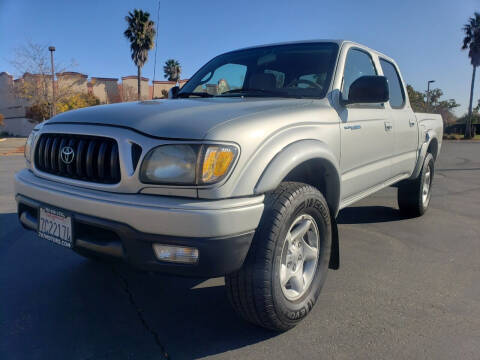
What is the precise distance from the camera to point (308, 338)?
223 centimetres

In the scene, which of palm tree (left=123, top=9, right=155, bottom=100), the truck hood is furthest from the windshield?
palm tree (left=123, top=9, right=155, bottom=100)

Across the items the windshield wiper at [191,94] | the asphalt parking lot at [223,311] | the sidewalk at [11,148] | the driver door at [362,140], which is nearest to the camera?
the asphalt parking lot at [223,311]

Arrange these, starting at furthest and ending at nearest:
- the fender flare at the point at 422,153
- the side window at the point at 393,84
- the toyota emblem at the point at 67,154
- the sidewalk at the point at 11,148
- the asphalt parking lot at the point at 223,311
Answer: the sidewalk at the point at 11,148 < the fender flare at the point at 422,153 < the side window at the point at 393,84 < the toyota emblem at the point at 67,154 < the asphalt parking lot at the point at 223,311

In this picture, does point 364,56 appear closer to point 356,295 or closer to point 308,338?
point 356,295

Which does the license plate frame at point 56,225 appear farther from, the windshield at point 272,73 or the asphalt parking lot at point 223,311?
the windshield at point 272,73

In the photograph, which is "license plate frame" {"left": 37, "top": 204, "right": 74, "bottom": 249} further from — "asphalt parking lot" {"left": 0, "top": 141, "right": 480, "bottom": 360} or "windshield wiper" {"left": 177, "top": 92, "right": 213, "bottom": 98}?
"windshield wiper" {"left": 177, "top": 92, "right": 213, "bottom": 98}

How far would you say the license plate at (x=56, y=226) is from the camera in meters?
2.12

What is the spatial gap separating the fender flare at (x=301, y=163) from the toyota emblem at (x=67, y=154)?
1107 millimetres

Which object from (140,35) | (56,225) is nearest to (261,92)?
(56,225)

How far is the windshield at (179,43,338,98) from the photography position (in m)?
3.06

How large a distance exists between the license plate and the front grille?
228 mm

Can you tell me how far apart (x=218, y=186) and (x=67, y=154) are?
1.00m

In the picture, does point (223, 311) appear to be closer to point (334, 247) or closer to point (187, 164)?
point (334, 247)

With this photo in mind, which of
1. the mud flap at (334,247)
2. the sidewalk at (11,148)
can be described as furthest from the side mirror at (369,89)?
the sidewalk at (11,148)
